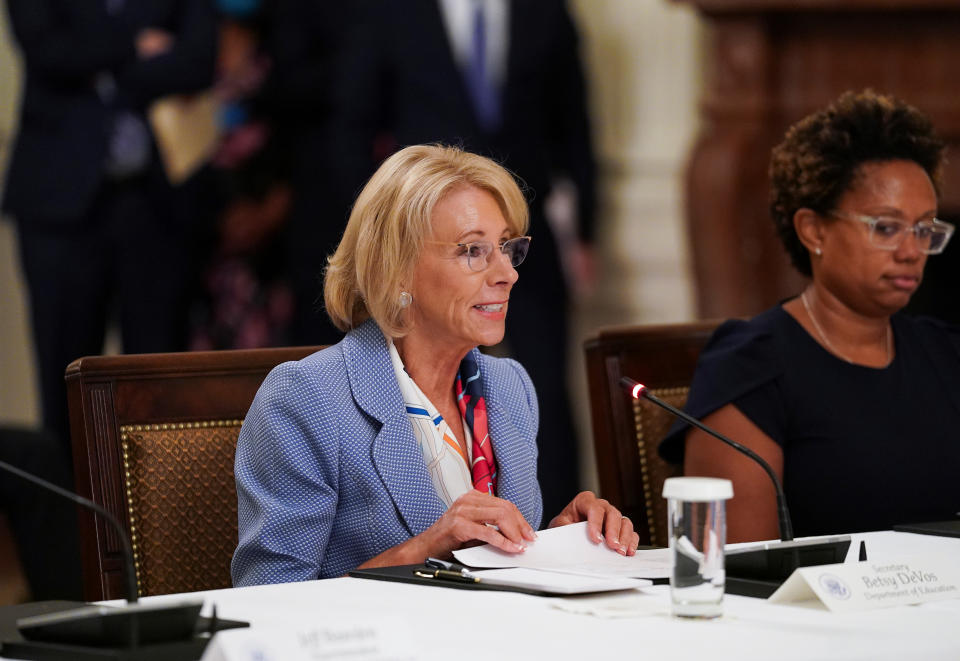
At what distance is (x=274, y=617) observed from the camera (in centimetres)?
157

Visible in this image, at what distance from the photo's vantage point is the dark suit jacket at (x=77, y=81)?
4480mm

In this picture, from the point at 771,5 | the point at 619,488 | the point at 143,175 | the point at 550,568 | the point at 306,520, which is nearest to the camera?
the point at 550,568

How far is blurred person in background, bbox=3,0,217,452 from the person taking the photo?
450 cm

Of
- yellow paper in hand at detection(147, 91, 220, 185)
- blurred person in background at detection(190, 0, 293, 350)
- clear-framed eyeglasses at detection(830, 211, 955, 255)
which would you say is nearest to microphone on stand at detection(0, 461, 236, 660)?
clear-framed eyeglasses at detection(830, 211, 955, 255)

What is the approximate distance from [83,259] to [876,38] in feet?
8.06

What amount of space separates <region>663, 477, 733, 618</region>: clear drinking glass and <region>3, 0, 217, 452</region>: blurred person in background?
3244 millimetres

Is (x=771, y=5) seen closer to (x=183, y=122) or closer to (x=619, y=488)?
(x=183, y=122)

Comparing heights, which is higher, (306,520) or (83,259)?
(83,259)

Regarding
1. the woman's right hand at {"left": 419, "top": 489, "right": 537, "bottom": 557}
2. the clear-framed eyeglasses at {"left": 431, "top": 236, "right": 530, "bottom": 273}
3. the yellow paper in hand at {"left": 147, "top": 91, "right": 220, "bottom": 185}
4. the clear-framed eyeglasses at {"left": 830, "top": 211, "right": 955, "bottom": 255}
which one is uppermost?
the yellow paper in hand at {"left": 147, "top": 91, "right": 220, "bottom": 185}

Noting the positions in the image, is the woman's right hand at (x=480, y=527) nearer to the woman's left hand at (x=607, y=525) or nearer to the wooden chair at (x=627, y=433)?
the woman's left hand at (x=607, y=525)

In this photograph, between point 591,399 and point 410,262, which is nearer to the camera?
point 410,262

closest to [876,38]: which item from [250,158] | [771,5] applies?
[771,5]

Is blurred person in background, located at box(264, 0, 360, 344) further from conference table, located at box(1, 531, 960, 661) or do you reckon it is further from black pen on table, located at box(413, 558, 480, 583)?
conference table, located at box(1, 531, 960, 661)

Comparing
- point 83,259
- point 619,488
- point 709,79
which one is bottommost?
point 619,488
